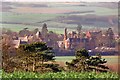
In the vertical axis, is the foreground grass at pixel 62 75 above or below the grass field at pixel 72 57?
below

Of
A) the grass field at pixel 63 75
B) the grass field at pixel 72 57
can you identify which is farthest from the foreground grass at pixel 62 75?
the grass field at pixel 72 57

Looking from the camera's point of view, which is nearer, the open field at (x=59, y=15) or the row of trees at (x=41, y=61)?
the open field at (x=59, y=15)

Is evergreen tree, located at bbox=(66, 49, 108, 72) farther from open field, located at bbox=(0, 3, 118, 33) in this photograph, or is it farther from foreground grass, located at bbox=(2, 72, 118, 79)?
open field, located at bbox=(0, 3, 118, 33)

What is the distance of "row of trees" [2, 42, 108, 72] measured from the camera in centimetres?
588

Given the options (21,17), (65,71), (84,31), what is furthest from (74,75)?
(21,17)

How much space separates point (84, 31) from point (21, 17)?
82cm

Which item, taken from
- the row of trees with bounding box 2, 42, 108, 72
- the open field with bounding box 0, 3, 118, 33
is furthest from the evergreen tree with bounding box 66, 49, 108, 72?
the open field with bounding box 0, 3, 118, 33

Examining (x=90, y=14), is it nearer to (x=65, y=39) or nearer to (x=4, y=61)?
(x=65, y=39)

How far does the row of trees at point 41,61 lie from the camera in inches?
232

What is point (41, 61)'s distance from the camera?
6.01m

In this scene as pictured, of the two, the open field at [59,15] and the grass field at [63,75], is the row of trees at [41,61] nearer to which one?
the grass field at [63,75]

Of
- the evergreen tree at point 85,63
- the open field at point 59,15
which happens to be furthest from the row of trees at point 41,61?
the open field at point 59,15

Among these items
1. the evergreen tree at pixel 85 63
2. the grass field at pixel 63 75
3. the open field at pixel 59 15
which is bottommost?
the grass field at pixel 63 75

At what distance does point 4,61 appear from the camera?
583cm
